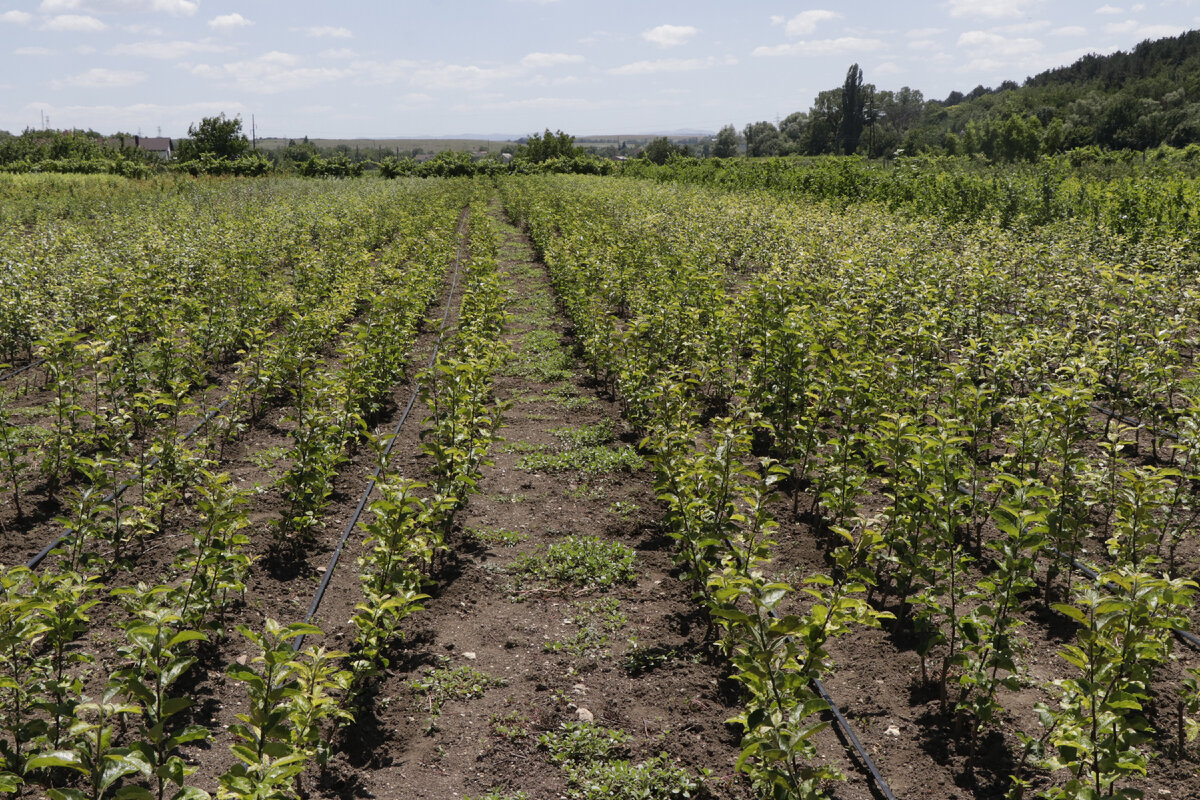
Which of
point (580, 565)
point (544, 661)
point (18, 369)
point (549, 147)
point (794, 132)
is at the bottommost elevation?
point (544, 661)

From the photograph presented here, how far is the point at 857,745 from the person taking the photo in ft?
12.6

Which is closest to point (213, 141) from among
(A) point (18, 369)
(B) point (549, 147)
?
(B) point (549, 147)

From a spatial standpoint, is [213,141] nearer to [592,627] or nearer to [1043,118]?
[592,627]

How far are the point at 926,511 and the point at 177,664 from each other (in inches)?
157

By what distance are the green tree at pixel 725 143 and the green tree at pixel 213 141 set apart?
183 feet

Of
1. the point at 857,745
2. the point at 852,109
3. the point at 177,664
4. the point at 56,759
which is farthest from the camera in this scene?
the point at 852,109

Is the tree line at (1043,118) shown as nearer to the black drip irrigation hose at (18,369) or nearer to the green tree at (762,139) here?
→ the green tree at (762,139)

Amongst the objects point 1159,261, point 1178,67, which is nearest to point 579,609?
point 1159,261

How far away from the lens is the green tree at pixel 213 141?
50.6m

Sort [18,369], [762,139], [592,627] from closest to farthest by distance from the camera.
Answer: [592,627] < [18,369] < [762,139]

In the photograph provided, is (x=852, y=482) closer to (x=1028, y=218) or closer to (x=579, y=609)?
(x=579, y=609)

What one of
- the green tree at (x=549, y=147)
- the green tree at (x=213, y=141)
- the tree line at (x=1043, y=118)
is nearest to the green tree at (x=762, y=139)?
the tree line at (x=1043, y=118)

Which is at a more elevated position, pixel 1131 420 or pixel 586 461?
pixel 1131 420

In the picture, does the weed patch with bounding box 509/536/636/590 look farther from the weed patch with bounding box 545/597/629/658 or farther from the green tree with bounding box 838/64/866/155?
the green tree with bounding box 838/64/866/155
